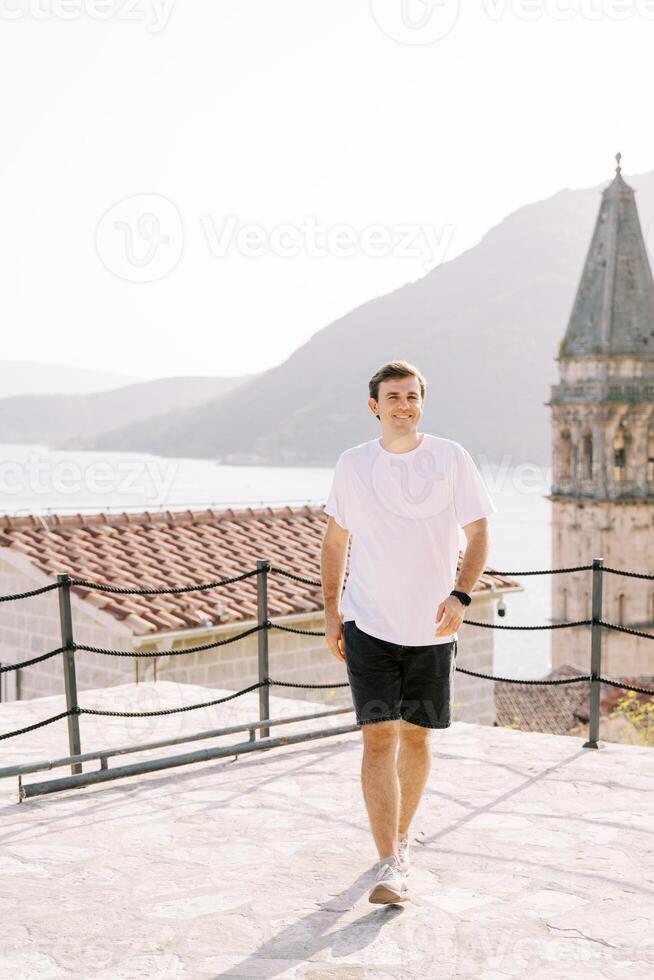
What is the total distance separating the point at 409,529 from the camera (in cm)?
403

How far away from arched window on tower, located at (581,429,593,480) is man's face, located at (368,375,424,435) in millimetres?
55020

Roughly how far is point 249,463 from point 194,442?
72.1ft

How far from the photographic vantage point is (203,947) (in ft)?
12.3

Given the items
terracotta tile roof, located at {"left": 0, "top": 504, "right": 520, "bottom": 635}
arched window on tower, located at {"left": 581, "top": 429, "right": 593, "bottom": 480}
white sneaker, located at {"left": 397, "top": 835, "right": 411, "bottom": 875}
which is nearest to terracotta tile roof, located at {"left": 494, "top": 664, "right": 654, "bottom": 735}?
terracotta tile roof, located at {"left": 0, "top": 504, "right": 520, "bottom": 635}

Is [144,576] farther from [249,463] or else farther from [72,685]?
[249,463]

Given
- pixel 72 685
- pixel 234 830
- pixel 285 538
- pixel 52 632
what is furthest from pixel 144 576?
pixel 234 830

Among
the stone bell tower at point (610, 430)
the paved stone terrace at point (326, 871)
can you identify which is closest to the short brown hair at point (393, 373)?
the paved stone terrace at point (326, 871)

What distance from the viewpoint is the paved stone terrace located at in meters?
3.66

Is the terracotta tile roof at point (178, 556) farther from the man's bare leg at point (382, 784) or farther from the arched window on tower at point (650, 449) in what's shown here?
the arched window on tower at point (650, 449)

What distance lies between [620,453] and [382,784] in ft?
185

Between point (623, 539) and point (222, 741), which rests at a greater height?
point (222, 741)

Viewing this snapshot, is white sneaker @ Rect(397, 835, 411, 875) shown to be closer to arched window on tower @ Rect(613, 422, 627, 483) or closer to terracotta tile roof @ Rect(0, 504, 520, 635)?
terracotta tile roof @ Rect(0, 504, 520, 635)

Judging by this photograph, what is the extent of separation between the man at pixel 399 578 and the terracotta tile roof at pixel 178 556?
8.50 metres

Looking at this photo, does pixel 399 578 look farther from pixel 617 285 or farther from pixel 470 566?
pixel 617 285
